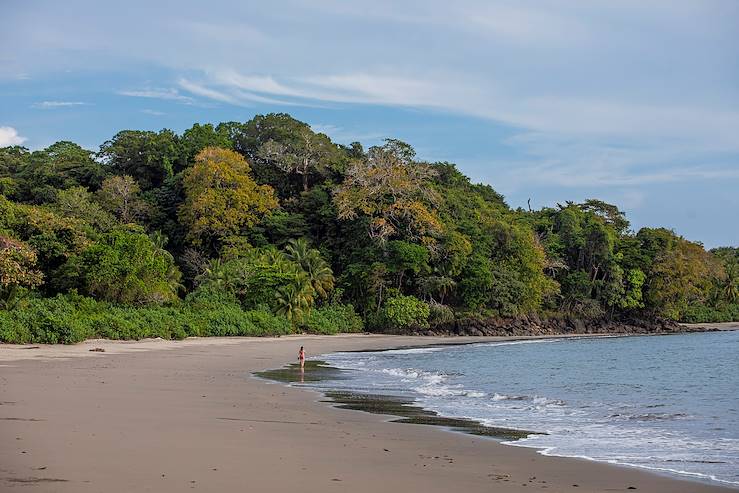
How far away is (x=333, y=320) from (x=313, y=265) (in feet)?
12.9

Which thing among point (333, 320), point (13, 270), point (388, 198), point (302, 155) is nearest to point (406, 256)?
point (388, 198)

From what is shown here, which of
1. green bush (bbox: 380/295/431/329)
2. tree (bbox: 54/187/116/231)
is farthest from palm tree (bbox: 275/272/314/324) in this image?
tree (bbox: 54/187/116/231)

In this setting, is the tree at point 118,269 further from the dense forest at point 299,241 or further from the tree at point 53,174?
the tree at point 53,174

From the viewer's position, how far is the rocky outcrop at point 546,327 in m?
54.6

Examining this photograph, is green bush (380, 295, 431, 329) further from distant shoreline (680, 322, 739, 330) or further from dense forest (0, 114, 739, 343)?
distant shoreline (680, 322, 739, 330)

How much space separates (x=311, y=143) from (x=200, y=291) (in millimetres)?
19661

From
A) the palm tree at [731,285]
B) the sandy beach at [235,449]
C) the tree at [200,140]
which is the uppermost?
the tree at [200,140]

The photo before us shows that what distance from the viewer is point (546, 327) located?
60594 mm

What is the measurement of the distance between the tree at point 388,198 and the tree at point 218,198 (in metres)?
6.69

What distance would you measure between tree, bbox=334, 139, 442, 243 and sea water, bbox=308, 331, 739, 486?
19.0m

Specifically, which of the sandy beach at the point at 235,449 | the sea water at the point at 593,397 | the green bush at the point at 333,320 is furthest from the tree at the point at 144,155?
the sandy beach at the point at 235,449

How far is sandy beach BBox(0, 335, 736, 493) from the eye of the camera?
721 centimetres

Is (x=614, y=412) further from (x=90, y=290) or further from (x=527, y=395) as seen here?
(x=90, y=290)

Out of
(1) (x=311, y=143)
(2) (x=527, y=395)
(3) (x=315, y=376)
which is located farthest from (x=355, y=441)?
(1) (x=311, y=143)
